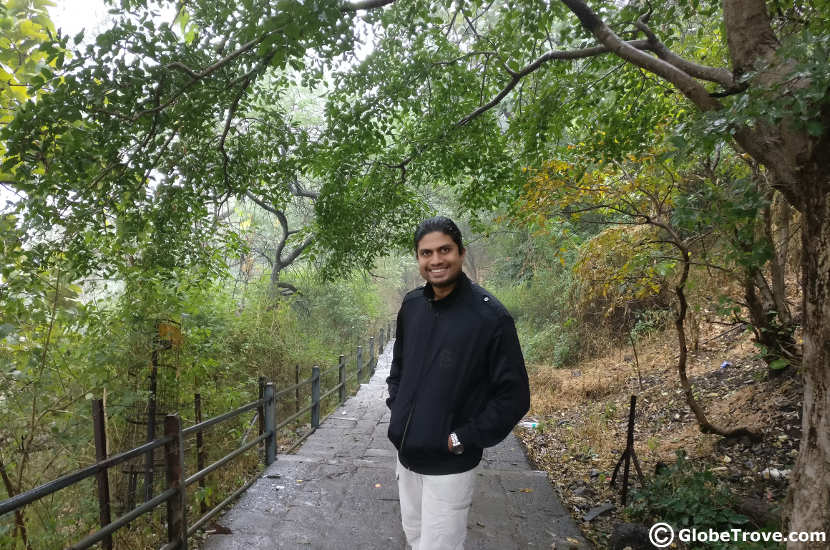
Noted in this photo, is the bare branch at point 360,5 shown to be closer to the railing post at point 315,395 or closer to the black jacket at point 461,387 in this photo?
the black jacket at point 461,387

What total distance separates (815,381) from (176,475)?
4.16 m

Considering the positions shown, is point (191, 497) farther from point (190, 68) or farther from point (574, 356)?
point (574, 356)

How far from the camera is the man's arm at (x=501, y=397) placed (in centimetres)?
222

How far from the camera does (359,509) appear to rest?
4398 mm

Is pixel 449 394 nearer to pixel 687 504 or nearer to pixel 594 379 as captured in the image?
pixel 687 504

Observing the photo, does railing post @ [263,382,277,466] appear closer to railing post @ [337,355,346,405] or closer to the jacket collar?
the jacket collar

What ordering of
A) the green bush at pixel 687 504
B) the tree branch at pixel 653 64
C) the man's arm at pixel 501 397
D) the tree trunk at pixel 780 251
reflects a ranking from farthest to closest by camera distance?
the tree trunk at pixel 780 251 < the green bush at pixel 687 504 < the tree branch at pixel 653 64 < the man's arm at pixel 501 397

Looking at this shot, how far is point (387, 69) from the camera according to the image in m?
6.24

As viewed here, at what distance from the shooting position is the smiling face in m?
2.39

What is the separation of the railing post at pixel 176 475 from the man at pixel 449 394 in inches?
77.3

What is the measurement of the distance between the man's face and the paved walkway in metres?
A: 2.47

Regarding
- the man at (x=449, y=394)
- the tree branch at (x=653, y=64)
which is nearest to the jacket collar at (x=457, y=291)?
the man at (x=449, y=394)

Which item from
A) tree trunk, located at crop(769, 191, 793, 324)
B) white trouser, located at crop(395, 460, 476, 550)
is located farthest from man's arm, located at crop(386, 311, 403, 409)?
tree trunk, located at crop(769, 191, 793, 324)

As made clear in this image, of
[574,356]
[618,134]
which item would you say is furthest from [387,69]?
[574,356]
